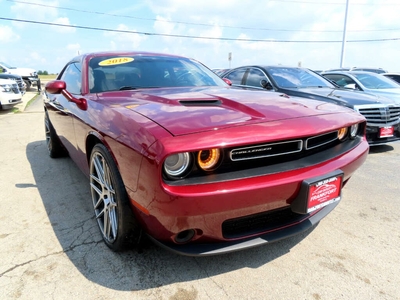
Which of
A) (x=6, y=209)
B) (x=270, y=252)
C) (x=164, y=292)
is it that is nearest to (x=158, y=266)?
(x=164, y=292)

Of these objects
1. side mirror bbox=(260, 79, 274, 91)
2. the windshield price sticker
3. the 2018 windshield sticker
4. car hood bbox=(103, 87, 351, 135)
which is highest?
the 2018 windshield sticker

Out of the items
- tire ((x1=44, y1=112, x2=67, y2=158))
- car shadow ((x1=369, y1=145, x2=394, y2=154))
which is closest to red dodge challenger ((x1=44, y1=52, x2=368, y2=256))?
tire ((x1=44, y1=112, x2=67, y2=158))

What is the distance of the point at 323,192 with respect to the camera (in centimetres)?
171

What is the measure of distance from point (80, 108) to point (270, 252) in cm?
185

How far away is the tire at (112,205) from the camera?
5.84 ft

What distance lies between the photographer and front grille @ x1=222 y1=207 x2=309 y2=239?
1.68 metres

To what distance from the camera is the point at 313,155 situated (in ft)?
6.07

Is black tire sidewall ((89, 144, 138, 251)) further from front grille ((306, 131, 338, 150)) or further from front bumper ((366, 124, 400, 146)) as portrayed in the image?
front bumper ((366, 124, 400, 146))

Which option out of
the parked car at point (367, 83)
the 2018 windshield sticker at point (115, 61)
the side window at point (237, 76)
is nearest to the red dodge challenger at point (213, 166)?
the 2018 windshield sticker at point (115, 61)

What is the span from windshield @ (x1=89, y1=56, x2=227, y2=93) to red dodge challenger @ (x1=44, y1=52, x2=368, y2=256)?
490mm

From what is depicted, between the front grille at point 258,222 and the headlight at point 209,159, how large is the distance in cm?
33

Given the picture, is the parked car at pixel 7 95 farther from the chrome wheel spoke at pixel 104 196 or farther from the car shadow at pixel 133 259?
the chrome wheel spoke at pixel 104 196

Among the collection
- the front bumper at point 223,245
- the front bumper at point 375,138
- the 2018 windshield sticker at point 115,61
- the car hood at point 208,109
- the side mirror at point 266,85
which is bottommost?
the front bumper at point 375,138

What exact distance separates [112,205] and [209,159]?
0.78 metres
